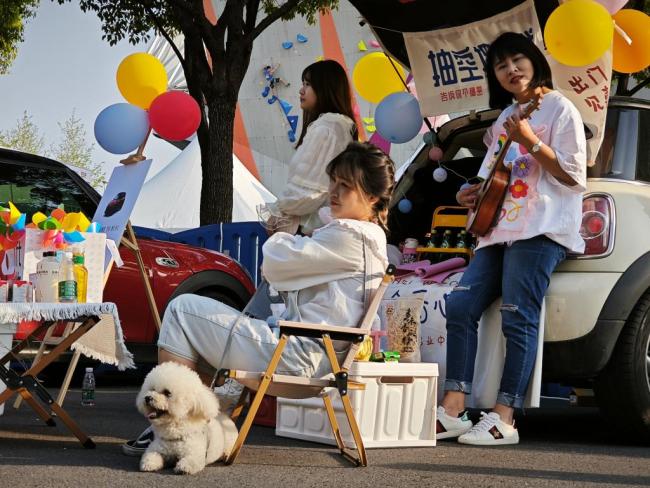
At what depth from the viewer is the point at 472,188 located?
5434 millimetres

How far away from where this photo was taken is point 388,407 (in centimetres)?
502

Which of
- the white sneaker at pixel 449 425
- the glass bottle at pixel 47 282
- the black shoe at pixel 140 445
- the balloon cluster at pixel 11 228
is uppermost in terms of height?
the balloon cluster at pixel 11 228

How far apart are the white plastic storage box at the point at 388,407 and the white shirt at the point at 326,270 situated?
2.04ft

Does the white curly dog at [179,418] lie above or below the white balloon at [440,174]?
below

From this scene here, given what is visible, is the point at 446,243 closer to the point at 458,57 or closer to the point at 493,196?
the point at 493,196

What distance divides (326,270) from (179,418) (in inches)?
34.8

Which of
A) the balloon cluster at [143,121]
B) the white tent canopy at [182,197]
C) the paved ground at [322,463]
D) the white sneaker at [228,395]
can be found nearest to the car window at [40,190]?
the balloon cluster at [143,121]

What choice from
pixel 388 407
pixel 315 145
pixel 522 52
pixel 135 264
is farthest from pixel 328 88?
pixel 135 264

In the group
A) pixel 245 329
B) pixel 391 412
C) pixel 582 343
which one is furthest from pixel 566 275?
pixel 245 329

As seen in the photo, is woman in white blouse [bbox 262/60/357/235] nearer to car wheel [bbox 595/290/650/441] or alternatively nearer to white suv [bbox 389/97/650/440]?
white suv [bbox 389/97/650/440]

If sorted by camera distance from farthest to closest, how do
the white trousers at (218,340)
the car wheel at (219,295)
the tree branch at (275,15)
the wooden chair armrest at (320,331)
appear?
the tree branch at (275,15)
the car wheel at (219,295)
the white trousers at (218,340)
the wooden chair armrest at (320,331)

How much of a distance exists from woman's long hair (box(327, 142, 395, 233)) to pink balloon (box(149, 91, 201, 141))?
2463mm

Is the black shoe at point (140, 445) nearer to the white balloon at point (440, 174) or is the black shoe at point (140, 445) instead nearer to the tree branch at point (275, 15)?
the white balloon at point (440, 174)

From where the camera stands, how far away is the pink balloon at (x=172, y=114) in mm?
6723
